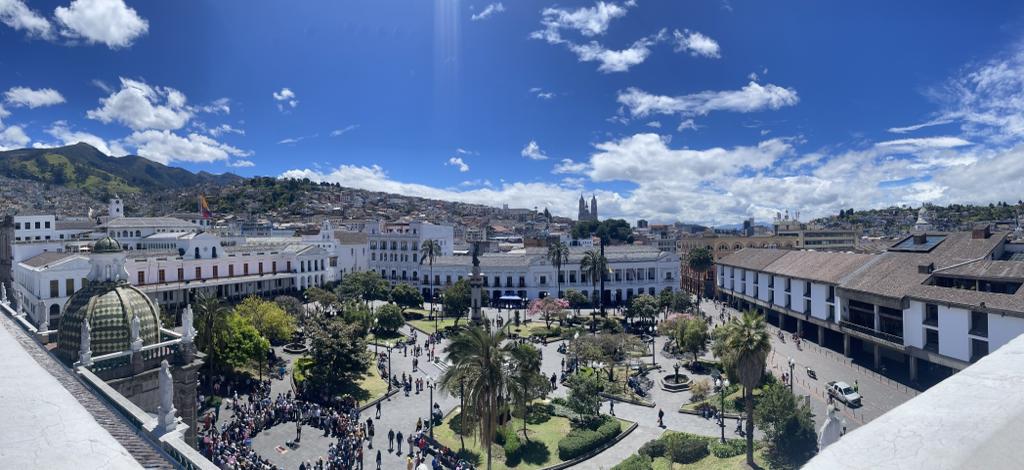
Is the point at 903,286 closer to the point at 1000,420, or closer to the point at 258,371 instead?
the point at 1000,420

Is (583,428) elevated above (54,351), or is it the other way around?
(54,351)

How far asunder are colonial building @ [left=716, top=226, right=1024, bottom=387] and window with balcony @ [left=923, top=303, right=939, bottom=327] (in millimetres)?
49

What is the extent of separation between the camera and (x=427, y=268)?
7275 cm

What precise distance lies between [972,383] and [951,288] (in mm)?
37775

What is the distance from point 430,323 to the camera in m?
53.2

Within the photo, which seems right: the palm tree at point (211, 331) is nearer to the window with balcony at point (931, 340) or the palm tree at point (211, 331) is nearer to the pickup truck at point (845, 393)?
the pickup truck at point (845, 393)

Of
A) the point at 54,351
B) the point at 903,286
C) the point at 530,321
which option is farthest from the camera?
the point at 530,321

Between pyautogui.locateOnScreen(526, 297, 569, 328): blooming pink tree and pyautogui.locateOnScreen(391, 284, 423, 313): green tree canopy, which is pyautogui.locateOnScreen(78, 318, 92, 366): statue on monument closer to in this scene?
pyautogui.locateOnScreen(526, 297, 569, 328): blooming pink tree

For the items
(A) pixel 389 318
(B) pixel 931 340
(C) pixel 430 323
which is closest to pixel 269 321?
(A) pixel 389 318

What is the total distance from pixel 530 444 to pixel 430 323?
2995 cm

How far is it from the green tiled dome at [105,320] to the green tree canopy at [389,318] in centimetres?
2672

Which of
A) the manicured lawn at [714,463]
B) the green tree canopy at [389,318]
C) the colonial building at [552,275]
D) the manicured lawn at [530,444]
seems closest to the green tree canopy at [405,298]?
the colonial building at [552,275]

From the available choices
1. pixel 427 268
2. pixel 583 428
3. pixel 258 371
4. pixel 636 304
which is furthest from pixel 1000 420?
pixel 427 268

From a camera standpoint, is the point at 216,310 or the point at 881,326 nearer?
the point at 216,310
